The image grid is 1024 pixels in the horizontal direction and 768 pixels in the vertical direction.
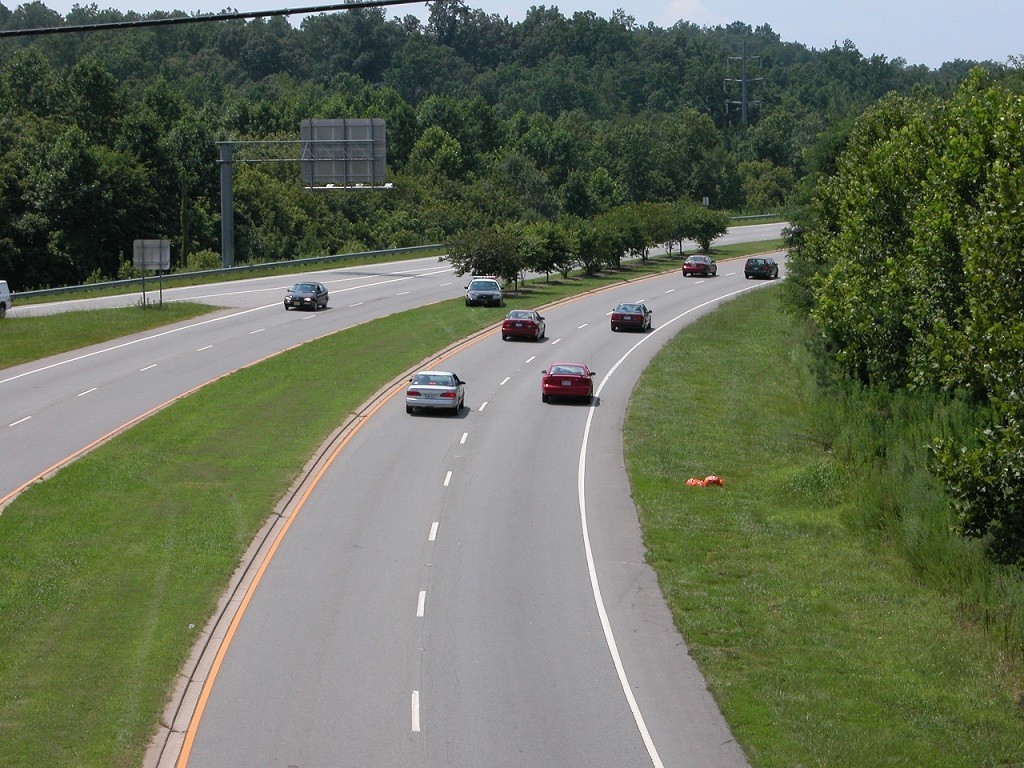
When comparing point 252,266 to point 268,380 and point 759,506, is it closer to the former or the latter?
point 268,380

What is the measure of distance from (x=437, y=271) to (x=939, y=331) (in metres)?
63.0

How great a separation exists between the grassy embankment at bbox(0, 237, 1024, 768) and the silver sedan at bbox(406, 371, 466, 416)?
7.49 ft

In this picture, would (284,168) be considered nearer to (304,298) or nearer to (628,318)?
(304,298)

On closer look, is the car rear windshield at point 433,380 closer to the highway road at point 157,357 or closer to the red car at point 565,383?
the red car at point 565,383

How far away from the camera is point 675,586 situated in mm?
25156

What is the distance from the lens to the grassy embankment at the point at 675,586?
1800cm

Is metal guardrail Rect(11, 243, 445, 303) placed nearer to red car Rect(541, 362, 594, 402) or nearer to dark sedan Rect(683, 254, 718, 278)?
dark sedan Rect(683, 254, 718, 278)

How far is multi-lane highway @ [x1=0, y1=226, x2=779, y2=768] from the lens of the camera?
1764cm

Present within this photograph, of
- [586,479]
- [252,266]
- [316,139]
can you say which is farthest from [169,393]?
[252,266]

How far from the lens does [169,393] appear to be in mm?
44062

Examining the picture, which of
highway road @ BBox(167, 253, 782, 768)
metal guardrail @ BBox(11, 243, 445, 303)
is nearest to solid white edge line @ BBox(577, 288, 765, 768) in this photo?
highway road @ BBox(167, 253, 782, 768)

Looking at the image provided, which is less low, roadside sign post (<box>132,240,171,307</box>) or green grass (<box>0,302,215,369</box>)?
roadside sign post (<box>132,240,171,307</box>)

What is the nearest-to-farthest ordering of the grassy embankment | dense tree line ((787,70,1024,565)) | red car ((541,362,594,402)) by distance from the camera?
the grassy embankment < dense tree line ((787,70,1024,565)) < red car ((541,362,594,402))

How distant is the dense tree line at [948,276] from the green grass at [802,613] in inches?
96.5
